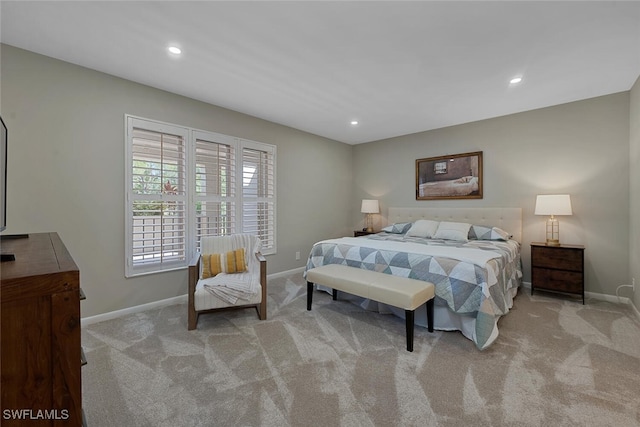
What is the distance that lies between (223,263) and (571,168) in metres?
4.56

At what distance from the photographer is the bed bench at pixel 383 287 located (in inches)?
88.0

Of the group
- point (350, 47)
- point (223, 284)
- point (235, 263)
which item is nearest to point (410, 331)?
point (223, 284)

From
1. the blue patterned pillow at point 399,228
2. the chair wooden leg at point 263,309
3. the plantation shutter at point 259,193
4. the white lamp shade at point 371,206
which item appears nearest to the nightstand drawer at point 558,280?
the blue patterned pillow at point 399,228

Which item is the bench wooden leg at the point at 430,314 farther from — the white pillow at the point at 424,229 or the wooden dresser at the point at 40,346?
the wooden dresser at the point at 40,346

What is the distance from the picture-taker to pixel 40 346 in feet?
2.68

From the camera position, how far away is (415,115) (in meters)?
4.01

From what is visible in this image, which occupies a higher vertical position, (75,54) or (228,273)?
(75,54)

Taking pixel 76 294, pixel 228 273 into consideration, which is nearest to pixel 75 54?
pixel 228 273

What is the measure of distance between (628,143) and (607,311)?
1975 millimetres

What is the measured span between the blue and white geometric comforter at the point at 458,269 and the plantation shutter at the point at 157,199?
1834 mm

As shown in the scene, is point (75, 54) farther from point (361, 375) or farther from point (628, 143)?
point (628, 143)

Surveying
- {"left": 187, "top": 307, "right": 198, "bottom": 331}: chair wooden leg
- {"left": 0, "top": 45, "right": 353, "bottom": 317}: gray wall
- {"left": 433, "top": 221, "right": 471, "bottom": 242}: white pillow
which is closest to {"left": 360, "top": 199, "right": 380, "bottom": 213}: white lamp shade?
{"left": 433, "top": 221, "right": 471, "bottom": 242}: white pillow

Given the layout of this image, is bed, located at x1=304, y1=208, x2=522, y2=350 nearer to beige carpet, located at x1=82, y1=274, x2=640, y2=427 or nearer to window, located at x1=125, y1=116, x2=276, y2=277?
beige carpet, located at x1=82, y1=274, x2=640, y2=427

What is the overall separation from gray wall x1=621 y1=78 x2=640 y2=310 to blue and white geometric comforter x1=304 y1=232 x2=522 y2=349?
3.47ft
